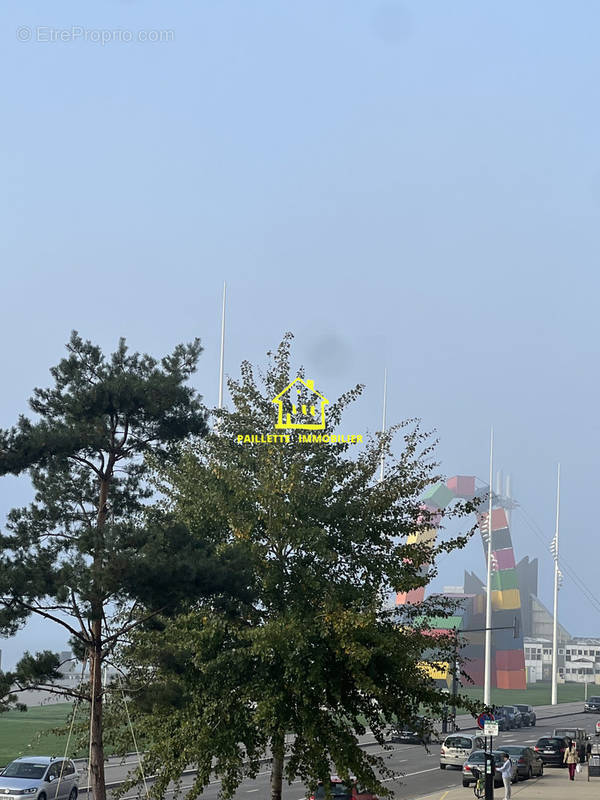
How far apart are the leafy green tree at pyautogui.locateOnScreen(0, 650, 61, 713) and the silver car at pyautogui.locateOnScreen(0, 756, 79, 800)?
37.9 feet

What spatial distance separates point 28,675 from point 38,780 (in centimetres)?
1360

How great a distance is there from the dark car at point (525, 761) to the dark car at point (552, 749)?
5354 mm

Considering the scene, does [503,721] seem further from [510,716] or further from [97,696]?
[97,696]

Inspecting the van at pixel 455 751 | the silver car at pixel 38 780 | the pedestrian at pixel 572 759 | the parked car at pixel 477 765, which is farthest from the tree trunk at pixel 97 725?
the pedestrian at pixel 572 759

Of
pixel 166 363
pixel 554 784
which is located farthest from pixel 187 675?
pixel 554 784

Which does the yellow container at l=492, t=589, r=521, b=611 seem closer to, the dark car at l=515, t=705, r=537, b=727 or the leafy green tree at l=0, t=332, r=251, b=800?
the dark car at l=515, t=705, r=537, b=727

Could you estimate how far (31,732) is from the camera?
→ 62.9 metres

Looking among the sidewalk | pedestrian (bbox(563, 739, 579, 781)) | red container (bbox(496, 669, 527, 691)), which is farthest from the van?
red container (bbox(496, 669, 527, 691))

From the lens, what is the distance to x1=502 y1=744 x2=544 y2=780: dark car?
4750 centimetres

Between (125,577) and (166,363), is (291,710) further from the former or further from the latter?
(166,363)

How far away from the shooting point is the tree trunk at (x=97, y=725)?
21250mm

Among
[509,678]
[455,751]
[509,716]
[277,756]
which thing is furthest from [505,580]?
[277,756]

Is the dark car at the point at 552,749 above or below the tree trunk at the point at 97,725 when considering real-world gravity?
below

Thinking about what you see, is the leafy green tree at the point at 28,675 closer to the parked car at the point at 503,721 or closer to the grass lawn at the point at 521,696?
the parked car at the point at 503,721
